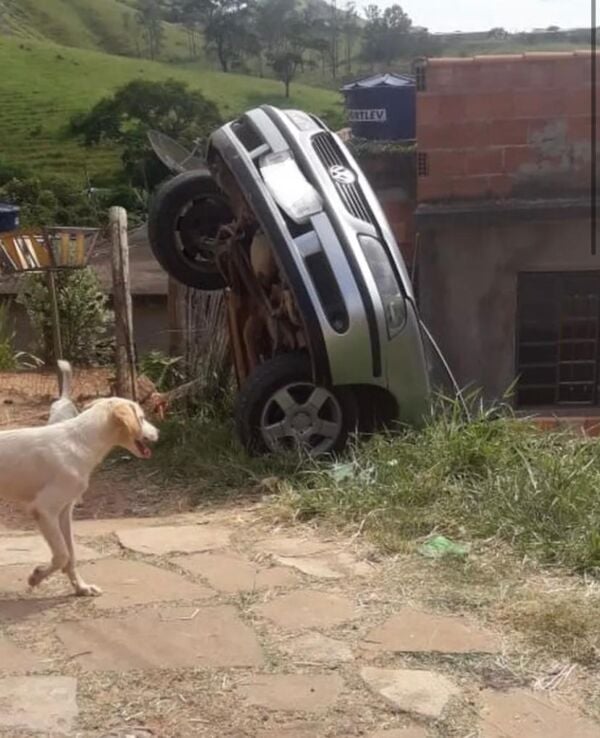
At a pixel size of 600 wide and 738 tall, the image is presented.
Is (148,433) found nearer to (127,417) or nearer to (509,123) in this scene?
(127,417)

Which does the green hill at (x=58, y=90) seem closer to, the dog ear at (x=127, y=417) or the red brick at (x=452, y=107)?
the red brick at (x=452, y=107)

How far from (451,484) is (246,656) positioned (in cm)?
187

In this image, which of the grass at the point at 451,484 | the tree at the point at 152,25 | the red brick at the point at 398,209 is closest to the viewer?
the grass at the point at 451,484

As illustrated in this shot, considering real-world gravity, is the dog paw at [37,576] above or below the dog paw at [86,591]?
above

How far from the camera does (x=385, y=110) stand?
1260cm

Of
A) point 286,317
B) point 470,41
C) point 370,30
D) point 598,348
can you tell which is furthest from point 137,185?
point 286,317

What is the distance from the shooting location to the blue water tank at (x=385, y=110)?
1257 centimetres

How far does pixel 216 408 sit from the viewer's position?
7391mm

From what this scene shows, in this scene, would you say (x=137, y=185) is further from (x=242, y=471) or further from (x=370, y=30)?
(x=242, y=471)

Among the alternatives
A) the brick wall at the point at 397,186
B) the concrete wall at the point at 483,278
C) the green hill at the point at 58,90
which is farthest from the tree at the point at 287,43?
the concrete wall at the point at 483,278

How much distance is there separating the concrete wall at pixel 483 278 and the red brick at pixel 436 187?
10.2 inches

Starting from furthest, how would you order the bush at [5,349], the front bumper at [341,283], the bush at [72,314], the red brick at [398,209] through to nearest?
the bush at [72,314] < the bush at [5,349] < the red brick at [398,209] < the front bumper at [341,283]

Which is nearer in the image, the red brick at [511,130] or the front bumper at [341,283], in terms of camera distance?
the front bumper at [341,283]

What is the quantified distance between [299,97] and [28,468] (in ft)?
52.6
